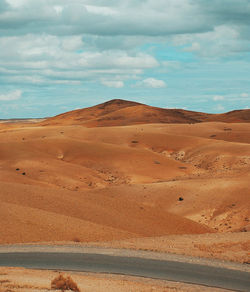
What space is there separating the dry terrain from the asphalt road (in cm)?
232

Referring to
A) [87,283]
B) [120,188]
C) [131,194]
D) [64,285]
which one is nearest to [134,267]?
[87,283]

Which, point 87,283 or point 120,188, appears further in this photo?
point 120,188

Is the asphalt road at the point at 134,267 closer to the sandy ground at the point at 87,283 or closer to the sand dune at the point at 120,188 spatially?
the sandy ground at the point at 87,283

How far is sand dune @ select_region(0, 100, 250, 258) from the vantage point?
27.9 metres

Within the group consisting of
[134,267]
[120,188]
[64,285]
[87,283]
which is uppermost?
[120,188]

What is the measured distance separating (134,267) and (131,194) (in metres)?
28.0

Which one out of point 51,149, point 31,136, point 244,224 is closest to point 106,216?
point 244,224

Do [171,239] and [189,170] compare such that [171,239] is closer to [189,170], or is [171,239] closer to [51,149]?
[189,170]

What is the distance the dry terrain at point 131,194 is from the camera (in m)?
25.5

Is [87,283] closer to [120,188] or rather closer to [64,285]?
[64,285]

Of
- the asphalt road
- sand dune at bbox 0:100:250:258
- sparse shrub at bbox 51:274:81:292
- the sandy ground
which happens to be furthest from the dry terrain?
sparse shrub at bbox 51:274:81:292

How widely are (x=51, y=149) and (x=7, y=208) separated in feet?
161

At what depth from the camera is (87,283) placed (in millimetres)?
16219

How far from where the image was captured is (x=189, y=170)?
220 ft
